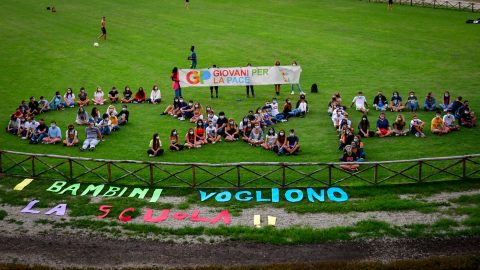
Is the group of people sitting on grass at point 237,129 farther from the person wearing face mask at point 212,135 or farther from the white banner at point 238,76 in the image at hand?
the white banner at point 238,76

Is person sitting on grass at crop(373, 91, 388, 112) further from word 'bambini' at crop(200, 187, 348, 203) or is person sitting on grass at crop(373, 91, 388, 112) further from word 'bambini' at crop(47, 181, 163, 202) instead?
word 'bambini' at crop(47, 181, 163, 202)

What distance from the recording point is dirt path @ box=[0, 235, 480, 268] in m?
22.0

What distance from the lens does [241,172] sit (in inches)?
1168

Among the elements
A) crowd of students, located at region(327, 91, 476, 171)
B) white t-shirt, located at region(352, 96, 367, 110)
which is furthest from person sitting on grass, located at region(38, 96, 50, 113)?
white t-shirt, located at region(352, 96, 367, 110)

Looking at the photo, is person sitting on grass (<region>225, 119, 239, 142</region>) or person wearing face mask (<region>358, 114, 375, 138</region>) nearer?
person wearing face mask (<region>358, 114, 375, 138</region>)

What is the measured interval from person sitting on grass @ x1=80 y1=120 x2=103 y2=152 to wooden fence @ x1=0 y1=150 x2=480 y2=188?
7.54 feet

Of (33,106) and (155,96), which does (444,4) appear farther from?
(33,106)

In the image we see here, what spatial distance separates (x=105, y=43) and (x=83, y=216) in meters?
34.7

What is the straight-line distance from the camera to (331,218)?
25.0 meters

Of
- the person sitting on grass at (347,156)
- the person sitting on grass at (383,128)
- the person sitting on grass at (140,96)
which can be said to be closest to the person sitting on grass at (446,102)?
the person sitting on grass at (383,128)

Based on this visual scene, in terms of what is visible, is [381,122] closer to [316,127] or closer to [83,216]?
[316,127]

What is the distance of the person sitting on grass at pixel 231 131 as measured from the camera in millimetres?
34188

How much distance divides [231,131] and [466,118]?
13156 millimetres

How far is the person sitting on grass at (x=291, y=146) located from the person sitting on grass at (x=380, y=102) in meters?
8.98
